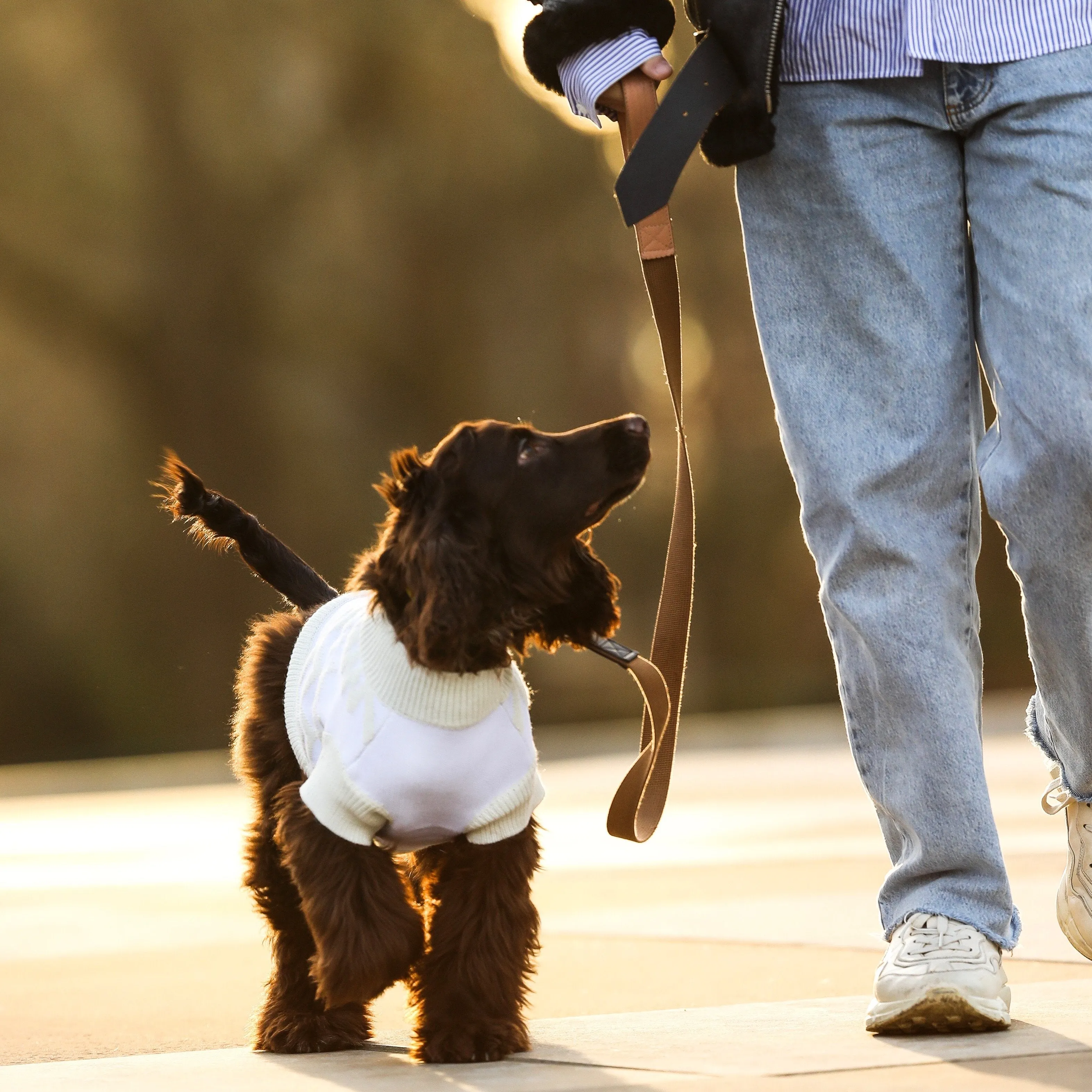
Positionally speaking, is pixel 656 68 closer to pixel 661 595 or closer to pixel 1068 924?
pixel 661 595

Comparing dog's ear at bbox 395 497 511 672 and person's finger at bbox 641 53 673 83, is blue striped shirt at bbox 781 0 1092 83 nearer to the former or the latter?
person's finger at bbox 641 53 673 83

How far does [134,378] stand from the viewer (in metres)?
20.5

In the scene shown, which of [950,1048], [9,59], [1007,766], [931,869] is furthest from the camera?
[9,59]

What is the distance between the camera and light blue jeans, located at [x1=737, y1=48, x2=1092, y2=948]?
2.91 m

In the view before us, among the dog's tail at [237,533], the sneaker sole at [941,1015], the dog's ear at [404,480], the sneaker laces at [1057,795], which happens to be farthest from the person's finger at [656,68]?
the sneaker sole at [941,1015]

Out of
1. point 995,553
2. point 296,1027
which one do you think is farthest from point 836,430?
point 995,553

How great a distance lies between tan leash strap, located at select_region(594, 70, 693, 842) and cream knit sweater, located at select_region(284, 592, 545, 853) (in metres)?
0.20

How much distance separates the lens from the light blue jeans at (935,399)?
115 inches

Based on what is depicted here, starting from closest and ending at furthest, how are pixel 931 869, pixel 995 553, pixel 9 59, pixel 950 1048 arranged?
pixel 950 1048
pixel 931 869
pixel 9 59
pixel 995 553

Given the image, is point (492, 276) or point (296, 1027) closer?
point (296, 1027)

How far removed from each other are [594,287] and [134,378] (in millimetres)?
5394

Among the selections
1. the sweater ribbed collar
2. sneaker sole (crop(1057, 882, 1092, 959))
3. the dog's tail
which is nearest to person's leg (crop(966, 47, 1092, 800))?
sneaker sole (crop(1057, 882, 1092, 959))

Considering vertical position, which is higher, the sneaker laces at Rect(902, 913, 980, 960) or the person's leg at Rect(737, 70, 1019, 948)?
the person's leg at Rect(737, 70, 1019, 948)

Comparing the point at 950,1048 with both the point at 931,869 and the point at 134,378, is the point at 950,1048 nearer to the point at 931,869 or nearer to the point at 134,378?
the point at 931,869
